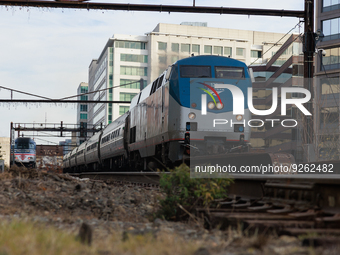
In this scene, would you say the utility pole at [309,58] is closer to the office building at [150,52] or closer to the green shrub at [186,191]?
the green shrub at [186,191]

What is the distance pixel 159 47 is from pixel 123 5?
3108 inches

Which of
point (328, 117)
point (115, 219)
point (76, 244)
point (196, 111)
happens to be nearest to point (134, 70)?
point (328, 117)

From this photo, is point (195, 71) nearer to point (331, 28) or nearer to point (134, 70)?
point (331, 28)

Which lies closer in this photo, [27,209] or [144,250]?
[144,250]

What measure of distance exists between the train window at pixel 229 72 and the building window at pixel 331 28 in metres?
43.0

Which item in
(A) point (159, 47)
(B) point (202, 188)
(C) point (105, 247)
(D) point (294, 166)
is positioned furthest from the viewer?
(A) point (159, 47)

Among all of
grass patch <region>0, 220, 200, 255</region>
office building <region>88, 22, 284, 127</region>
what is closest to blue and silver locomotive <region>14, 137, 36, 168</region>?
office building <region>88, 22, 284, 127</region>

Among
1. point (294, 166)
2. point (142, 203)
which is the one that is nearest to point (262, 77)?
point (294, 166)

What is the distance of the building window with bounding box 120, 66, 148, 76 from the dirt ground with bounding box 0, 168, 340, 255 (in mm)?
81074

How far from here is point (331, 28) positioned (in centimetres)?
5353

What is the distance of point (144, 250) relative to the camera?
348cm

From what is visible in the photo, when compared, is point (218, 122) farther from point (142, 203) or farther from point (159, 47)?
point (159, 47)

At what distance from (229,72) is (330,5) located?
44.0 metres

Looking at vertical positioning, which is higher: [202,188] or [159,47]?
[159,47]
